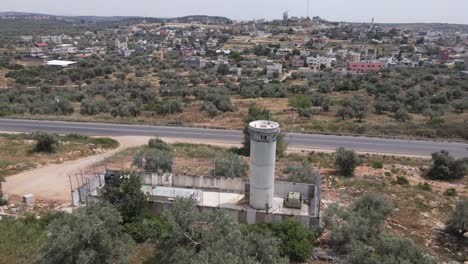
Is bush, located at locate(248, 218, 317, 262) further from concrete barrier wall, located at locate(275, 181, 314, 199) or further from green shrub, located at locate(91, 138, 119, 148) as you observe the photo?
green shrub, located at locate(91, 138, 119, 148)

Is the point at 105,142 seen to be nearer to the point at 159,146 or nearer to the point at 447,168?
the point at 159,146

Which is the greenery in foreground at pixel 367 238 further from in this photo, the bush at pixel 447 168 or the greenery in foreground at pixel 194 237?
the bush at pixel 447 168

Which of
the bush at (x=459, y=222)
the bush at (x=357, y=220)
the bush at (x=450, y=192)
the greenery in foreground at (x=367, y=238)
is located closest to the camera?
the greenery in foreground at (x=367, y=238)

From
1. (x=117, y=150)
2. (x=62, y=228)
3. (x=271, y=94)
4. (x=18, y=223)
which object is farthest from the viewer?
(x=271, y=94)

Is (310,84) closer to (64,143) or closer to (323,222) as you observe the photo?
(64,143)

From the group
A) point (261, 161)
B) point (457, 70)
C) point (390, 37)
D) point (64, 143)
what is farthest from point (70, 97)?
point (390, 37)

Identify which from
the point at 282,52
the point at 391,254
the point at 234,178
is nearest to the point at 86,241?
the point at 234,178

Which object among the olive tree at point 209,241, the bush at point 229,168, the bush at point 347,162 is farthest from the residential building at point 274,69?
the olive tree at point 209,241
